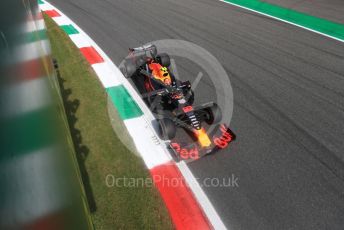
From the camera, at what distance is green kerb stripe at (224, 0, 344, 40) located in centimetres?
998

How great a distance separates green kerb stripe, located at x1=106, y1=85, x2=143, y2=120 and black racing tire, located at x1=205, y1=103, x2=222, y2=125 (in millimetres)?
1426

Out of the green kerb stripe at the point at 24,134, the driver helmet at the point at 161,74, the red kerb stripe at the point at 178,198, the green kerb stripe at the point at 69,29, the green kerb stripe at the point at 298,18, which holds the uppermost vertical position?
the green kerb stripe at the point at 24,134

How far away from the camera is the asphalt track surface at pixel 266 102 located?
4.33 meters

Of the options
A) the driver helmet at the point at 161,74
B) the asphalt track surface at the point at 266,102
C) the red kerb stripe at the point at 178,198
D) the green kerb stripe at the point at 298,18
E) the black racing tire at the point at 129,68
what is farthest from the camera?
the green kerb stripe at the point at 298,18

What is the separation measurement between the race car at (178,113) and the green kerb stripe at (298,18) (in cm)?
650

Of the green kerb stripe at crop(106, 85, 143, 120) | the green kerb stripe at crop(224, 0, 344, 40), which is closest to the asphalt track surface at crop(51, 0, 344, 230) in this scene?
the green kerb stripe at crop(224, 0, 344, 40)

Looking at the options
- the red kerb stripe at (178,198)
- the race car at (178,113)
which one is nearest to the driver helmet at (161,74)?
the race car at (178,113)

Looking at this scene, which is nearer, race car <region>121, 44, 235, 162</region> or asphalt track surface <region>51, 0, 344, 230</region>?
asphalt track surface <region>51, 0, 344, 230</region>

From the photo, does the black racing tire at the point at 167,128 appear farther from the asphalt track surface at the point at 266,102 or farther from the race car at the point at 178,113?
the asphalt track surface at the point at 266,102

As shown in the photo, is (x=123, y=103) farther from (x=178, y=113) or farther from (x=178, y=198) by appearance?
(x=178, y=198)

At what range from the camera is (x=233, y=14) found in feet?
38.1

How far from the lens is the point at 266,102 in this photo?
6539 millimetres

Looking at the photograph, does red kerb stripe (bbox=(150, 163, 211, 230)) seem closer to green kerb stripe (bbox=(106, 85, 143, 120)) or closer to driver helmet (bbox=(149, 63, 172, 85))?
green kerb stripe (bbox=(106, 85, 143, 120))

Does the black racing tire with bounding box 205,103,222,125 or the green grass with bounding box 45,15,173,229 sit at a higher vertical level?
the black racing tire with bounding box 205,103,222,125
